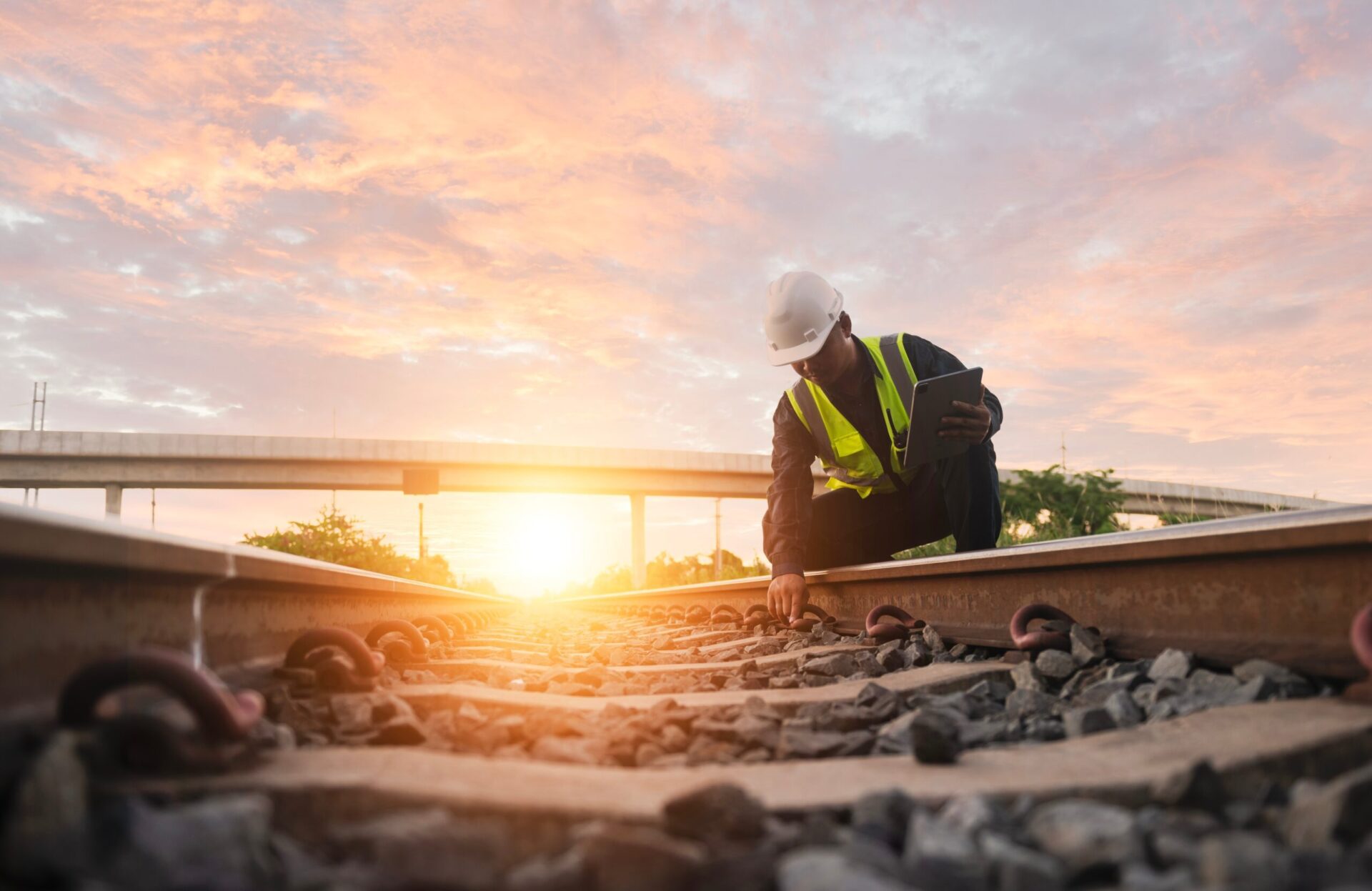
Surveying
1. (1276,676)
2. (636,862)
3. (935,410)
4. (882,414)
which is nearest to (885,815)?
(636,862)

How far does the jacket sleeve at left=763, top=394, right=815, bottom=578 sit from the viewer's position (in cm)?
553

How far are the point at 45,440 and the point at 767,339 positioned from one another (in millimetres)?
35657

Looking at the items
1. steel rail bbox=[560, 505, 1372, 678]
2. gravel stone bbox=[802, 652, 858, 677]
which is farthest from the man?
gravel stone bbox=[802, 652, 858, 677]

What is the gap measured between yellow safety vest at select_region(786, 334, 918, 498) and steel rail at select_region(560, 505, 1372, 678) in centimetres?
148

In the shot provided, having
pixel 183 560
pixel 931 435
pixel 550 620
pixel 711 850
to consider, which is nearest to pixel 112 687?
pixel 183 560

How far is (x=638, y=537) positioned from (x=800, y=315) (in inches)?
1236

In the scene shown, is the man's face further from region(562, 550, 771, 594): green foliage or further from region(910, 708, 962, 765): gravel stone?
region(562, 550, 771, 594): green foliage

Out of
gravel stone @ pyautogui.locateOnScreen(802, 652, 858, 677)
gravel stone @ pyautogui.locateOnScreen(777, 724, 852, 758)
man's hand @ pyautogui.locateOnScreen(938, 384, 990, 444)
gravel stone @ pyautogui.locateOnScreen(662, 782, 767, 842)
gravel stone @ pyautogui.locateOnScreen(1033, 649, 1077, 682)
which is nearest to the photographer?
gravel stone @ pyautogui.locateOnScreen(662, 782, 767, 842)

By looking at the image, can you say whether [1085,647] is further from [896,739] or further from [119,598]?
[119,598]

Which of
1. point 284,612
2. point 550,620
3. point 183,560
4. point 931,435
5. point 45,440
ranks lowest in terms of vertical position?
point 550,620

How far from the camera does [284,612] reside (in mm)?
3115

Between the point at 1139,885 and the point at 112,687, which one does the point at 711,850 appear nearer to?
the point at 1139,885

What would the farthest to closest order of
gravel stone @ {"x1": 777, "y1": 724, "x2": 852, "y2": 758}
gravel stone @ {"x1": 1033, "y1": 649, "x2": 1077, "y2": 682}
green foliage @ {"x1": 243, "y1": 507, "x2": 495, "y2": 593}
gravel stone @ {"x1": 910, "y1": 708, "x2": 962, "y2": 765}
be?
1. green foliage @ {"x1": 243, "y1": 507, "x2": 495, "y2": 593}
2. gravel stone @ {"x1": 1033, "y1": 649, "x2": 1077, "y2": 682}
3. gravel stone @ {"x1": 777, "y1": 724, "x2": 852, "y2": 758}
4. gravel stone @ {"x1": 910, "y1": 708, "x2": 962, "y2": 765}

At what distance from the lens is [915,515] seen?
6.35 m
